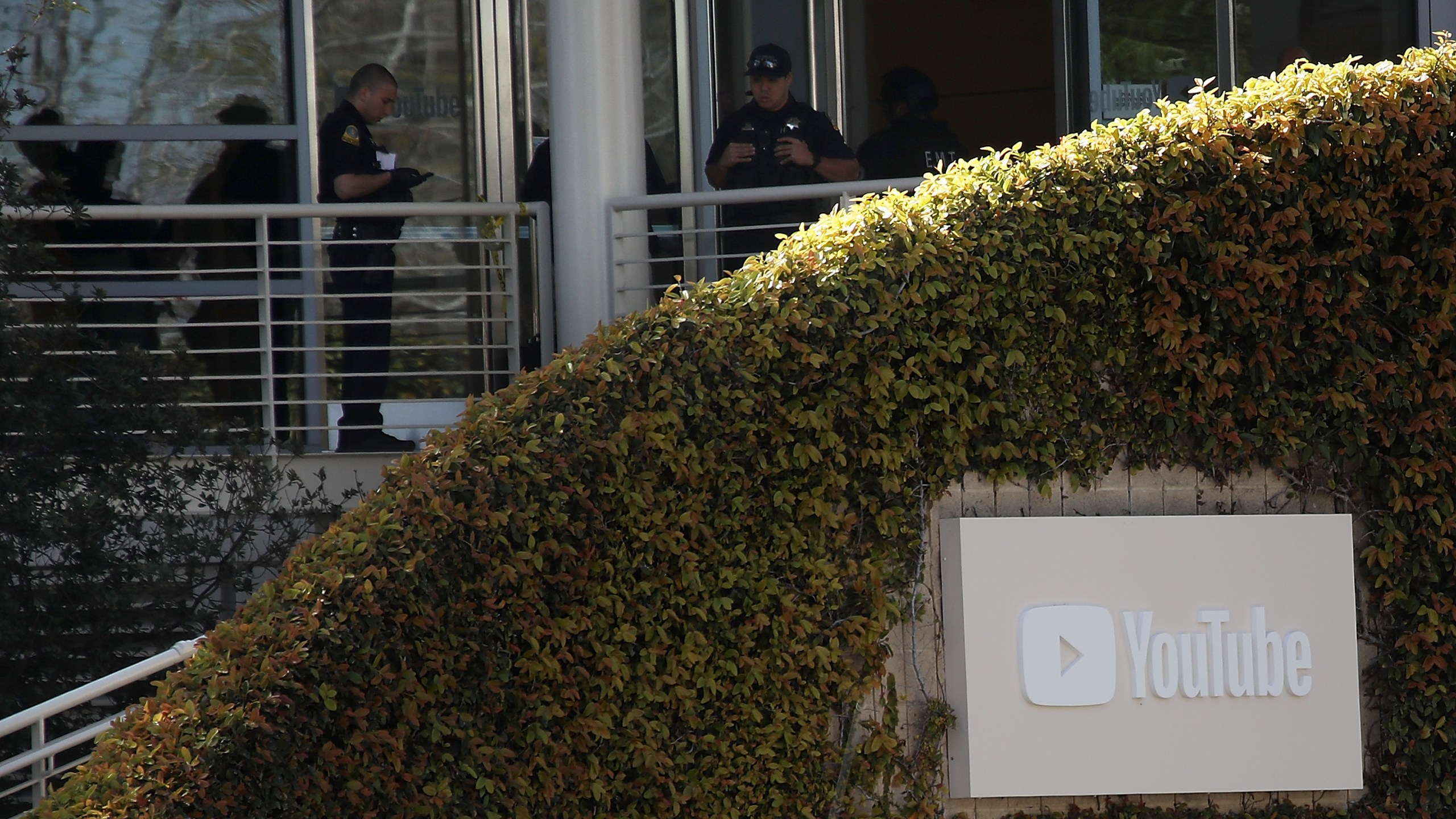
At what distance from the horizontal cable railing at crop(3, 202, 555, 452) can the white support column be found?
2.03ft

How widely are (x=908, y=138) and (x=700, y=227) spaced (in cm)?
127

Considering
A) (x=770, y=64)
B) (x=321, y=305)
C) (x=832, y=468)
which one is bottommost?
(x=832, y=468)

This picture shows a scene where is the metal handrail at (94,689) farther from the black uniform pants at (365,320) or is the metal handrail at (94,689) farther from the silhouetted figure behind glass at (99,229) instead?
the silhouetted figure behind glass at (99,229)

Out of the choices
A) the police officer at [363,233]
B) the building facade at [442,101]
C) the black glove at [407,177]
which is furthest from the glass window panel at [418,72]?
the black glove at [407,177]

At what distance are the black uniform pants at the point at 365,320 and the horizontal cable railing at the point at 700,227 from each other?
1181mm

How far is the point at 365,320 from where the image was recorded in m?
6.91

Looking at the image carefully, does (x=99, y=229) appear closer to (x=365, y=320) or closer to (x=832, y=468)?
(x=365, y=320)

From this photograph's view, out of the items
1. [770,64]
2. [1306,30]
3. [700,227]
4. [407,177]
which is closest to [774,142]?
[770,64]

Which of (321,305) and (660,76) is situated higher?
(660,76)

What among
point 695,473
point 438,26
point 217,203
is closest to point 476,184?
point 438,26

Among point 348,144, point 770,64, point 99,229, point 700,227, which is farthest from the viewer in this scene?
point 700,227

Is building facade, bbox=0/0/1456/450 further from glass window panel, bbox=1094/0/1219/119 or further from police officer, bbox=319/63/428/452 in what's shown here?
police officer, bbox=319/63/428/452

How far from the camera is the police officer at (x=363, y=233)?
Answer: 275 inches

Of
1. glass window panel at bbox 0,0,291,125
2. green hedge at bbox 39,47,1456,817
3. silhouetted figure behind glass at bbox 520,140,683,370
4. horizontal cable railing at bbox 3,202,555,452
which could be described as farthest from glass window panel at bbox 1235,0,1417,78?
glass window panel at bbox 0,0,291,125
